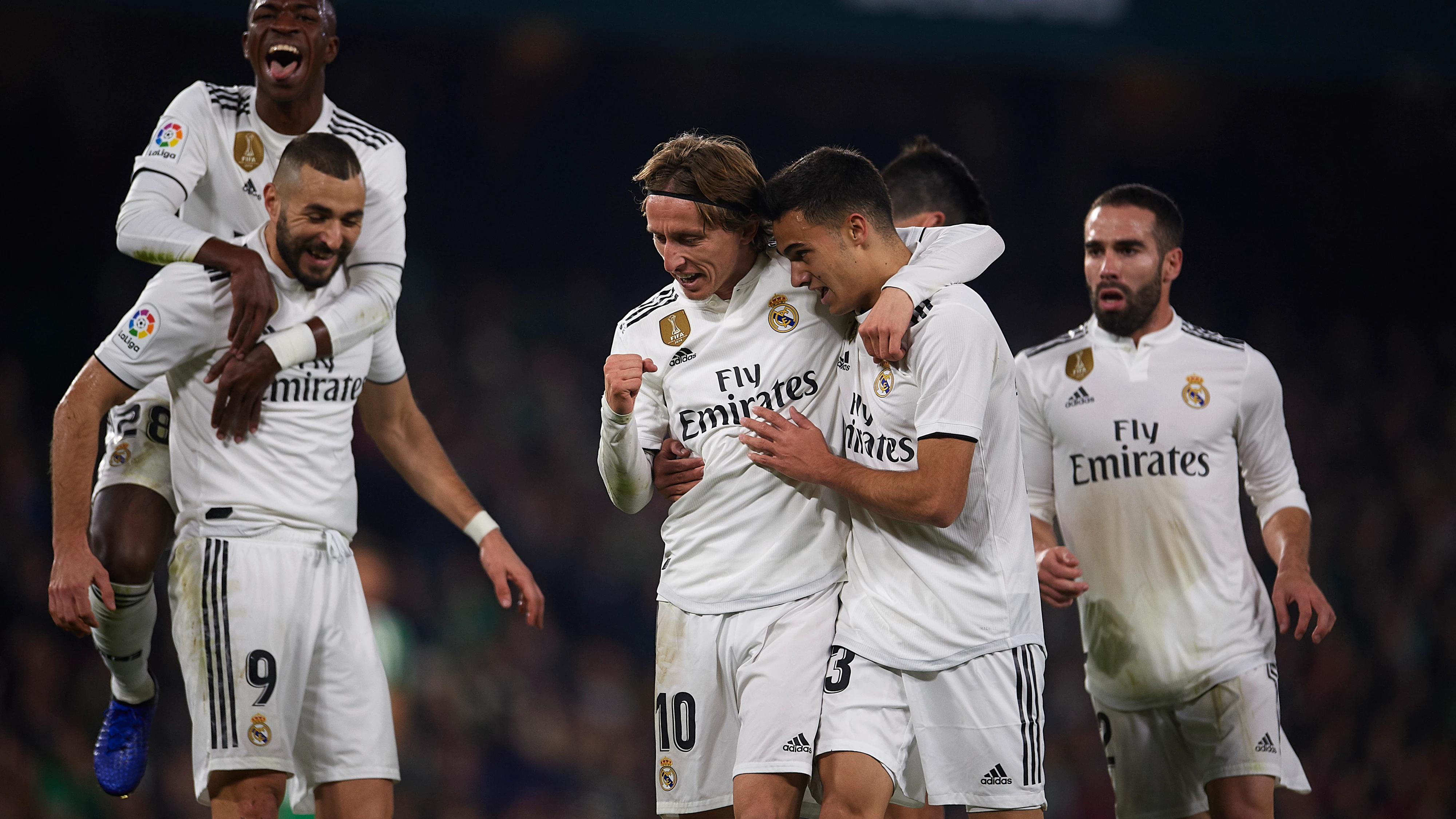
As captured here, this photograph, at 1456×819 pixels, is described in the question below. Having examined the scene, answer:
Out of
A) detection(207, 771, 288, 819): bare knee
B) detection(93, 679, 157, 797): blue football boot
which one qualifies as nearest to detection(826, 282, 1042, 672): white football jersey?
detection(207, 771, 288, 819): bare knee

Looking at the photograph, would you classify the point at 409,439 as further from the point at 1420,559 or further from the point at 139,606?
the point at 1420,559

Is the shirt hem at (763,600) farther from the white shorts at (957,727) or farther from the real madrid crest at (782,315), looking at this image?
the real madrid crest at (782,315)

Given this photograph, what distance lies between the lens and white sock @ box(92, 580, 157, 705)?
4191 millimetres

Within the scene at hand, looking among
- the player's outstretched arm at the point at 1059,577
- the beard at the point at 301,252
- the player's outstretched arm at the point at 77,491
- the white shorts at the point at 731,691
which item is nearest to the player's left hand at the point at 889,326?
the white shorts at the point at 731,691

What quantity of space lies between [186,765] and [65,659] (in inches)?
42.1

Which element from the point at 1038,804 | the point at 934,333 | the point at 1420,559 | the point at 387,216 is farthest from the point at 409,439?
the point at 1420,559

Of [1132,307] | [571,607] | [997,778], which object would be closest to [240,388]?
[997,778]

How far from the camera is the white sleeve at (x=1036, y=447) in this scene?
4824 millimetres

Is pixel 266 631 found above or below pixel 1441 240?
below

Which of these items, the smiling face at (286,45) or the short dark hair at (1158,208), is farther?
the short dark hair at (1158,208)

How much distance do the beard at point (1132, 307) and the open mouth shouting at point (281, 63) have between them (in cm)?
289

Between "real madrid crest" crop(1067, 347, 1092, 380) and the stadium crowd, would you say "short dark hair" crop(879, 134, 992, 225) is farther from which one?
the stadium crowd

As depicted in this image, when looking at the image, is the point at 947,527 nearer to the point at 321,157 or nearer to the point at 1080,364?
the point at 1080,364

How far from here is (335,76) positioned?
11930mm
